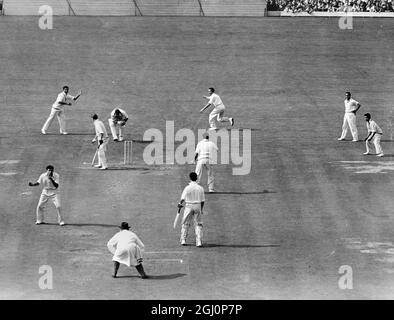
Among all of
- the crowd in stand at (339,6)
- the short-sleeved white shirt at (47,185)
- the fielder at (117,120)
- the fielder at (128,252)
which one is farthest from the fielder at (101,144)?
the crowd in stand at (339,6)

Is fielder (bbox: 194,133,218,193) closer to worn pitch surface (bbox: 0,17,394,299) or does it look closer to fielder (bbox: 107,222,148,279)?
worn pitch surface (bbox: 0,17,394,299)

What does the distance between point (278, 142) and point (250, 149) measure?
1.69 meters

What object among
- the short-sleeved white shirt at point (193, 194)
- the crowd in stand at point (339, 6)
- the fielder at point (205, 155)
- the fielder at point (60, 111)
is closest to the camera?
the short-sleeved white shirt at point (193, 194)

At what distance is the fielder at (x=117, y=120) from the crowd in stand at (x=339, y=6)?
24820 millimetres

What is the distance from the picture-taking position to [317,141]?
4278cm

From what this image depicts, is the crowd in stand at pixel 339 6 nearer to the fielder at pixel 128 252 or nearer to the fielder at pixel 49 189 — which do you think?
the fielder at pixel 49 189

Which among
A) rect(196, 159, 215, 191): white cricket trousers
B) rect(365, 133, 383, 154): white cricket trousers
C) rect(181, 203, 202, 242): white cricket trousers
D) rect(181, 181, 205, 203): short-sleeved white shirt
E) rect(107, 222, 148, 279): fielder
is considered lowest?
rect(107, 222, 148, 279): fielder

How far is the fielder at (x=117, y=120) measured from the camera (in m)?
41.5

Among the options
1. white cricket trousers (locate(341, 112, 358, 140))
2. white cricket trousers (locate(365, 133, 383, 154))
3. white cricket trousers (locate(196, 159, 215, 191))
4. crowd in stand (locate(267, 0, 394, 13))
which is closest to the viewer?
white cricket trousers (locate(196, 159, 215, 191))

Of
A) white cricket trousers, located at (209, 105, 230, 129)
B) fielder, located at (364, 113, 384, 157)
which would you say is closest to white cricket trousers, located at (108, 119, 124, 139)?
white cricket trousers, located at (209, 105, 230, 129)

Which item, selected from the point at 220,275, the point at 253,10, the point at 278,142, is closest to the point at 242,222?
the point at 220,275

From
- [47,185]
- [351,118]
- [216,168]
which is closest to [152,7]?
[351,118]

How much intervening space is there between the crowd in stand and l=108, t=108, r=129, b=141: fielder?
A: 977 inches

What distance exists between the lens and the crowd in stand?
6431 cm
